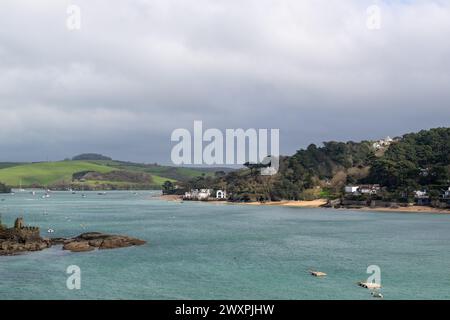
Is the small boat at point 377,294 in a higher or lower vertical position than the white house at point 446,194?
lower

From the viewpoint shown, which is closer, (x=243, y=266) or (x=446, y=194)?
(x=243, y=266)

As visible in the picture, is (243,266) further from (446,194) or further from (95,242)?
(446,194)

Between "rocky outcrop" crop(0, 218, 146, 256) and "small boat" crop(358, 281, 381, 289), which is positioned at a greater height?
"rocky outcrop" crop(0, 218, 146, 256)

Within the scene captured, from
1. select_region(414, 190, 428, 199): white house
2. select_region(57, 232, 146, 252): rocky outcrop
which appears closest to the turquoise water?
select_region(57, 232, 146, 252): rocky outcrop

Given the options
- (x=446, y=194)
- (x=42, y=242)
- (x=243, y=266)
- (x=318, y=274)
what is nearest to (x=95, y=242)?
(x=42, y=242)

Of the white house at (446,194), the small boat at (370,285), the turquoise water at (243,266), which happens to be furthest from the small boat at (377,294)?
the white house at (446,194)

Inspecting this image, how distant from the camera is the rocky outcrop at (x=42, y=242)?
76.8m

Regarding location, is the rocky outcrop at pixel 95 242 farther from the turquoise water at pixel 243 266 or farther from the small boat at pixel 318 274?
the small boat at pixel 318 274

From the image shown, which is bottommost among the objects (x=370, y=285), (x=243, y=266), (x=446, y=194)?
(x=243, y=266)

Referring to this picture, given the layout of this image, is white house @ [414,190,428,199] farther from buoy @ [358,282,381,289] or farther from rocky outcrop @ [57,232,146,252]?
buoy @ [358,282,381,289]

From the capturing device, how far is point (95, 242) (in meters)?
82.3

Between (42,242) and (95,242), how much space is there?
27.2 feet

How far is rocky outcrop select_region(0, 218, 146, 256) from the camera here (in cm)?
7681
